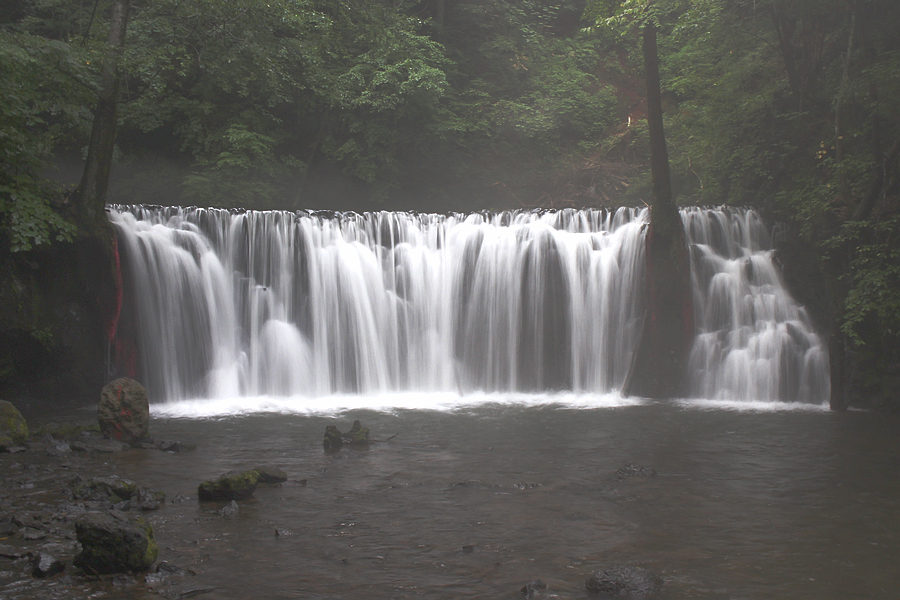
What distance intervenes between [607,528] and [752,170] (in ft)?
45.3

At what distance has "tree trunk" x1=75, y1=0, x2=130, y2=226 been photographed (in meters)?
13.9

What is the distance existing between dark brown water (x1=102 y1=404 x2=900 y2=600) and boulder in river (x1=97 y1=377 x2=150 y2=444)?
80cm

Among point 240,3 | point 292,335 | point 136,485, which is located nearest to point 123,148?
point 240,3

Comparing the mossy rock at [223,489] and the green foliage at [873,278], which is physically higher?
the green foliage at [873,278]

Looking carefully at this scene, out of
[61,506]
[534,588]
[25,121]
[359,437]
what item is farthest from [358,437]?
[25,121]

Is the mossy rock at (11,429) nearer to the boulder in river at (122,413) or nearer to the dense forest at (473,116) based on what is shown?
the boulder in river at (122,413)

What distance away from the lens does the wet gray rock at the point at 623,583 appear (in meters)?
5.29

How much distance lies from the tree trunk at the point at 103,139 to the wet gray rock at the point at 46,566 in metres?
10.2

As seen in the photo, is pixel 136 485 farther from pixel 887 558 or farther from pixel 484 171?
pixel 484 171

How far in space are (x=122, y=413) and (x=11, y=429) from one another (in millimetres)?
1401

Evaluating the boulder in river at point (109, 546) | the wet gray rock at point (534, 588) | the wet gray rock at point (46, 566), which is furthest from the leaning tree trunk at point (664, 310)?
the wet gray rock at point (46, 566)

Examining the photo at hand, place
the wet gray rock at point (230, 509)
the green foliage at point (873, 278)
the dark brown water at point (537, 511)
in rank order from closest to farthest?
the dark brown water at point (537, 511) → the wet gray rock at point (230, 509) → the green foliage at point (873, 278)

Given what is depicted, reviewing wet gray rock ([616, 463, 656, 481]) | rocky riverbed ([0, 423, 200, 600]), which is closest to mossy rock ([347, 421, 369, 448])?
rocky riverbed ([0, 423, 200, 600])

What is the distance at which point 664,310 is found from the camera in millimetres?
15703
